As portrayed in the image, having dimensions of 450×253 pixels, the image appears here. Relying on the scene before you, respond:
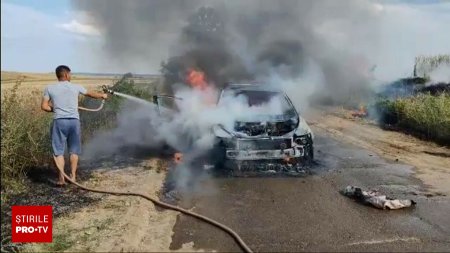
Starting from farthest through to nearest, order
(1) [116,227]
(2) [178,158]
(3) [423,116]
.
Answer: (3) [423,116], (2) [178,158], (1) [116,227]

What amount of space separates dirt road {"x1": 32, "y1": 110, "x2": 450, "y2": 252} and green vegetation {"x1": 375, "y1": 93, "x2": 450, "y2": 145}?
3342mm

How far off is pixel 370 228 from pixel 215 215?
194cm

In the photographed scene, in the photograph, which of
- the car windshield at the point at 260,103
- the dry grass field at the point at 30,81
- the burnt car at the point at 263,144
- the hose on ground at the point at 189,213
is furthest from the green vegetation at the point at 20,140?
the car windshield at the point at 260,103

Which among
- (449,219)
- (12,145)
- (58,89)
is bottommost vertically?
(449,219)

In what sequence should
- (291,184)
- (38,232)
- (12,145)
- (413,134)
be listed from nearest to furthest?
1. (38,232)
2. (12,145)
3. (291,184)
4. (413,134)

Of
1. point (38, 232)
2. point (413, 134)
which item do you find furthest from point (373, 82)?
point (38, 232)

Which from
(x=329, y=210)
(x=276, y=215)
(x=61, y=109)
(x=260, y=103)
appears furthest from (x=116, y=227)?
(x=260, y=103)

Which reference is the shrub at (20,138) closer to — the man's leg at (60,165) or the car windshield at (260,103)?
the man's leg at (60,165)

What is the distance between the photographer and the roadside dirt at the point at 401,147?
8383 millimetres

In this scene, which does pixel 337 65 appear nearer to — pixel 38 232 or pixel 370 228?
pixel 370 228

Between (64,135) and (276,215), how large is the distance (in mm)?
3510

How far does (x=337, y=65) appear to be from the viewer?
81.1 feet

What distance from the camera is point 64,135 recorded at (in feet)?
22.9

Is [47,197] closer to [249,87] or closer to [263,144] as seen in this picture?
[263,144]
